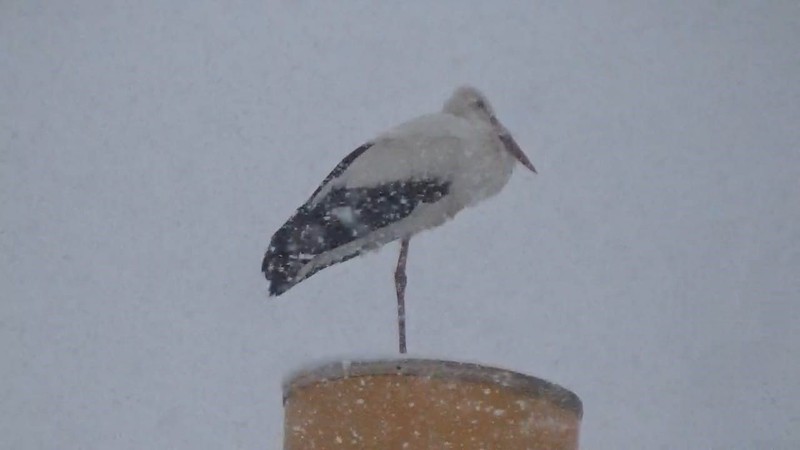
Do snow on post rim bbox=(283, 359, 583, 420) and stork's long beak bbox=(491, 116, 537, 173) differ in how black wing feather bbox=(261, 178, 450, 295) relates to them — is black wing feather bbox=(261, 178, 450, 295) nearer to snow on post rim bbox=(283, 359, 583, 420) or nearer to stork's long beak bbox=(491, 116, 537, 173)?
stork's long beak bbox=(491, 116, 537, 173)

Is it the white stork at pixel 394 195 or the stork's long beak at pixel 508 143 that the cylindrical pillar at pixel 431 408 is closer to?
the white stork at pixel 394 195

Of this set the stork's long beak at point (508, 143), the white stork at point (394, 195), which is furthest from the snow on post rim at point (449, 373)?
the stork's long beak at point (508, 143)

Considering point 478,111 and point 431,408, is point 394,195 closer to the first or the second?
point 478,111

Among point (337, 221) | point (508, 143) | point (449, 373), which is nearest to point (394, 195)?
point (337, 221)

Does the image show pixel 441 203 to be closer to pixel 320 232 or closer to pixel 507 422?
pixel 320 232

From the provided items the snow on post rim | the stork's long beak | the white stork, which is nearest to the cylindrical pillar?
the snow on post rim
